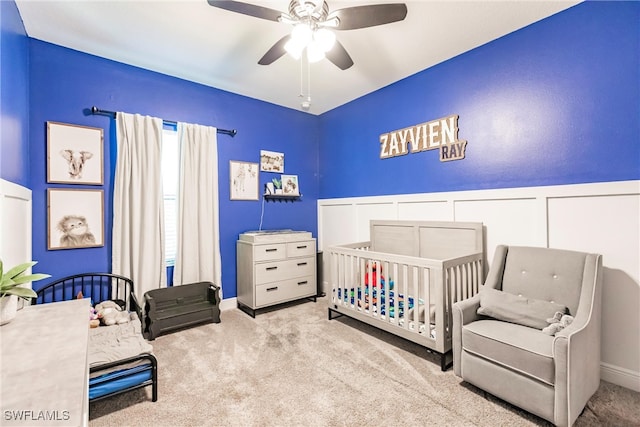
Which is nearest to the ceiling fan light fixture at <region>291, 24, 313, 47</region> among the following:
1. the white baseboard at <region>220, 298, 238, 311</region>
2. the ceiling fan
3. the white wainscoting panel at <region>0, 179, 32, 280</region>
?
the ceiling fan

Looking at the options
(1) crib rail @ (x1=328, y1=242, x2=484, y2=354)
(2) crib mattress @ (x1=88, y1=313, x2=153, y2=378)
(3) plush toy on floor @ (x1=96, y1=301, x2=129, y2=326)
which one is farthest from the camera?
(3) plush toy on floor @ (x1=96, y1=301, x2=129, y2=326)

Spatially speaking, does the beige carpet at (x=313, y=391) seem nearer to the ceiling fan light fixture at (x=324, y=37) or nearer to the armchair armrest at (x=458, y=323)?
the armchair armrest at (x=458, y=323)

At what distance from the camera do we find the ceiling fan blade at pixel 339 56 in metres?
2.01

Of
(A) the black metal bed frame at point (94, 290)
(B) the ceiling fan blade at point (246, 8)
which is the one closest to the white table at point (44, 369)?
(A) the black metal bed frame at point (94, 290)

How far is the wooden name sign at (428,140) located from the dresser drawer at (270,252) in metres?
1.61

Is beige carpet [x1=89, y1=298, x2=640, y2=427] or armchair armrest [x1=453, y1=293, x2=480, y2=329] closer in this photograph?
beige carpet [x1=89, y1=298, x2=640, y2=427]

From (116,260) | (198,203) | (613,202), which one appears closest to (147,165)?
(198,203)

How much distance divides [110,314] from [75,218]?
95cm

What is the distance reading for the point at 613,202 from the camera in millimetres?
1915

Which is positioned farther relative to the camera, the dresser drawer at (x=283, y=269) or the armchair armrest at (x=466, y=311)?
the dresser drawer at (x=283, y=269)

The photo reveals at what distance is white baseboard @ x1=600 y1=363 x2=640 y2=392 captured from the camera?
1.84 meters

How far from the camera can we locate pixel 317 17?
1.75m

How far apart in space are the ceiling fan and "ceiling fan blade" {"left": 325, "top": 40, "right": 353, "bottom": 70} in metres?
0.16

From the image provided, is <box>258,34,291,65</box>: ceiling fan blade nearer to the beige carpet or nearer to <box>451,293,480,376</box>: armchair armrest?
<box>451,293,480,376</box>: armchair armrest
